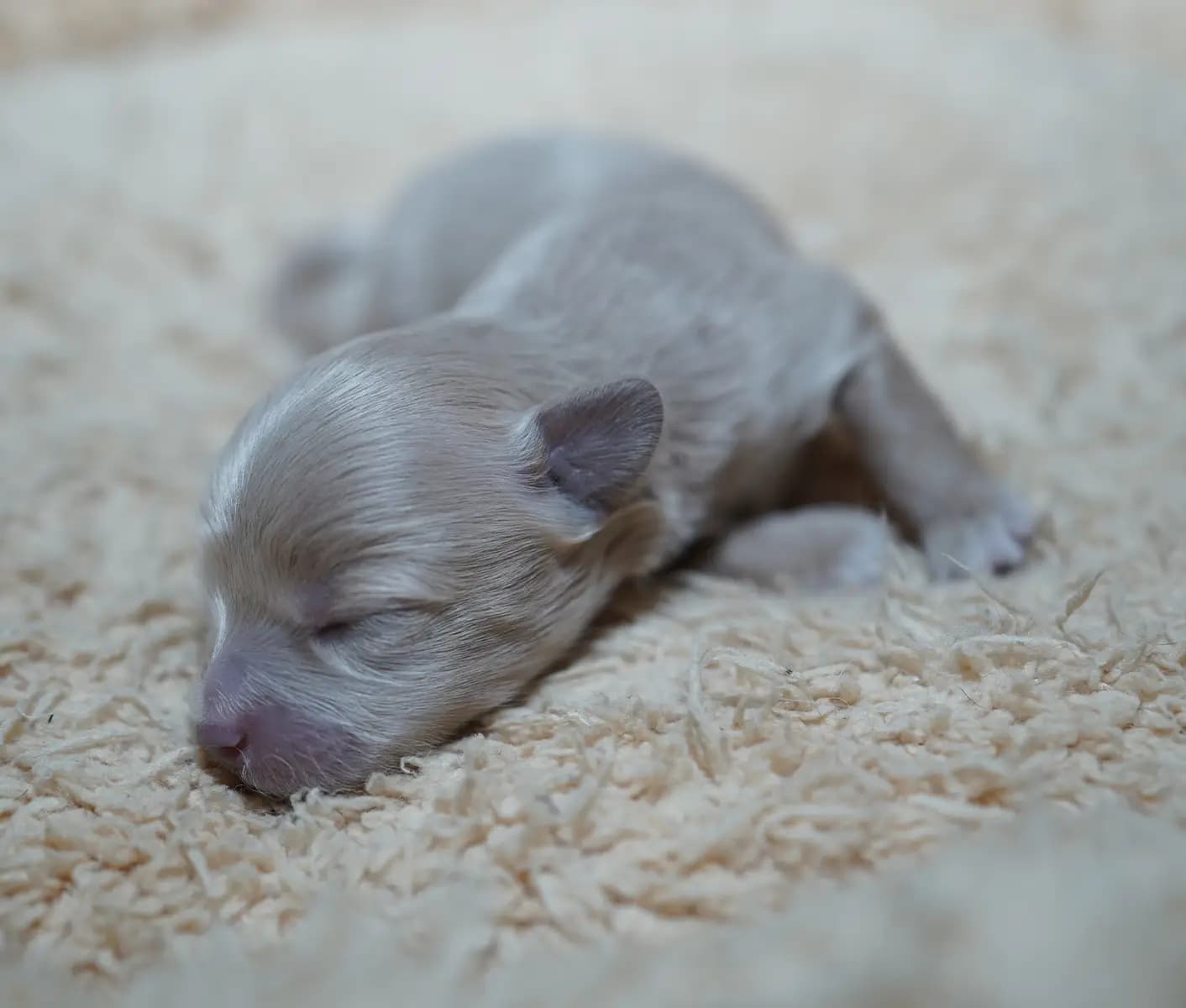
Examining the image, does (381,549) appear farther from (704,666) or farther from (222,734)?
(704,666)

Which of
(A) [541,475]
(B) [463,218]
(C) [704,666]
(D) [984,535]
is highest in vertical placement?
(B) [463,218]

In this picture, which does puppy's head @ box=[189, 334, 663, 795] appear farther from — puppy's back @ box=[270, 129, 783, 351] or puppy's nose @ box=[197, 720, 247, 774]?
puppy's back @ box=[270, 129, 783, 351]

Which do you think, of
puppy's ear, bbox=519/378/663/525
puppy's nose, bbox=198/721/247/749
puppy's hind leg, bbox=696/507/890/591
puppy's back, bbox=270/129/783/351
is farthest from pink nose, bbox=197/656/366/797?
puppy's back, bbox=270/129/783/351

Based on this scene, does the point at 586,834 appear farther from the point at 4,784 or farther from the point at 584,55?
the point at 584,55

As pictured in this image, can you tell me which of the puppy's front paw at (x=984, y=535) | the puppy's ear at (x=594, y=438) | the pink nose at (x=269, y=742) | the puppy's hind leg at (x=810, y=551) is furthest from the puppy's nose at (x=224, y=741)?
the puppy's front paw at (x=984, y=535)

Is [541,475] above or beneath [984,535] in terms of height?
above

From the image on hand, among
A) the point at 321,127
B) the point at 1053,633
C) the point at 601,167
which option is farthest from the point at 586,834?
the point at 321,127

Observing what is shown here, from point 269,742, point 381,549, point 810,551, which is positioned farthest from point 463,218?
point 269,742

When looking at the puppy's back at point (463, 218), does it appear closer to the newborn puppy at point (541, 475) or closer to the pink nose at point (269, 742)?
the newborn puppy at point (541, 475)
